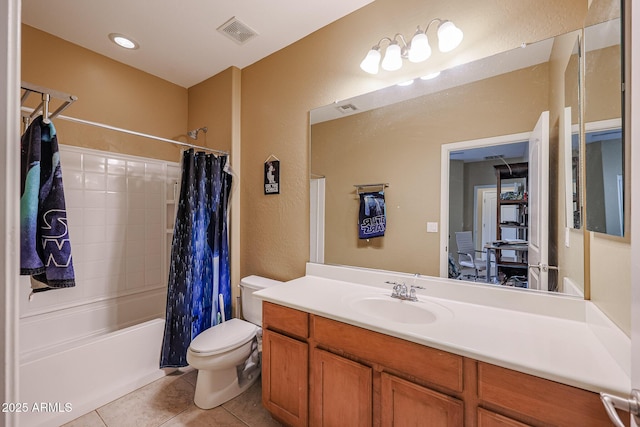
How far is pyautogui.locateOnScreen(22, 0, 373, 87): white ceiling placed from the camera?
1756mm

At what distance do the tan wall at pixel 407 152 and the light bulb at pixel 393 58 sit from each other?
0.73 ft

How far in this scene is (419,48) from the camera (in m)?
1.49

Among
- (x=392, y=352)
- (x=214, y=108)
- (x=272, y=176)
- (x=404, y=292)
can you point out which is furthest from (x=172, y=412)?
(x=214, y=108)

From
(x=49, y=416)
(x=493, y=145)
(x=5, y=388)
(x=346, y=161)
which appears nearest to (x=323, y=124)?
(x=346, y=161)

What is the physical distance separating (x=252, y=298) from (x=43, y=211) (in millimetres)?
1352

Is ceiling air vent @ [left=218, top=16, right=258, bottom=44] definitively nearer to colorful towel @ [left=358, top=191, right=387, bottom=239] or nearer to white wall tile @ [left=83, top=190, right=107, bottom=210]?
colorful towel @ [left=358, top=191, right=387, bottom=239]

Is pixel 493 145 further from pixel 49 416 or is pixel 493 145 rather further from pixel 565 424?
pixel 49 416

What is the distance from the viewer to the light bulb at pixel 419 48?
1470 millimetres

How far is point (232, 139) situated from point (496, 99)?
1999 mm

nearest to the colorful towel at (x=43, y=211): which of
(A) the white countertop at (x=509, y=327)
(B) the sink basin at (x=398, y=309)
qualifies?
(A) the white countertop at (x=509, y=327)

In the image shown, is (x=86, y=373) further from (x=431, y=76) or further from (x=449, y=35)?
(x=449, y=35)

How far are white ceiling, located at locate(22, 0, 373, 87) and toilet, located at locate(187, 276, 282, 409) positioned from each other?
1922mm

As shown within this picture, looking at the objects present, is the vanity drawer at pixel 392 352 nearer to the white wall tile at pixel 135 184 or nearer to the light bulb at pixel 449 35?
the light bulb at pixel 449 35

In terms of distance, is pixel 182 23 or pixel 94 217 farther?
pixel 94 217
